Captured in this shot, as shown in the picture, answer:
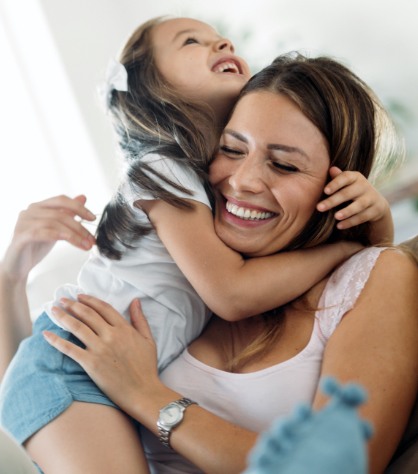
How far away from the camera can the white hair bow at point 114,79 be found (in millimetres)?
1386

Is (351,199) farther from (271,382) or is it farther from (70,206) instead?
(70,206)

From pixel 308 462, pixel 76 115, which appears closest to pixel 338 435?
pixel 308 462

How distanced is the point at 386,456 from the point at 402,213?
1.35 meters

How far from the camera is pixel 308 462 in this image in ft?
1.18

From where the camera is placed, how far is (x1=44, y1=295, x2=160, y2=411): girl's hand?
1.01 meters

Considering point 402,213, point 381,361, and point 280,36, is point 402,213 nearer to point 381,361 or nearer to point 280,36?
point 280,36

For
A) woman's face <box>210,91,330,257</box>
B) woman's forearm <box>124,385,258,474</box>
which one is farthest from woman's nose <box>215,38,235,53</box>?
woman's forearm <box>124,385,258,474</box>

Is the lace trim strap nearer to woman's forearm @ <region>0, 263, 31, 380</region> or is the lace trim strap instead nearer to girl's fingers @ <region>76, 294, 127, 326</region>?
girl's fingers @ <region>76, 294, 127, 326</region>

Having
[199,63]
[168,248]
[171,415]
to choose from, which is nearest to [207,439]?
[171,415]

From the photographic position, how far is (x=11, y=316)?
1.33 metres

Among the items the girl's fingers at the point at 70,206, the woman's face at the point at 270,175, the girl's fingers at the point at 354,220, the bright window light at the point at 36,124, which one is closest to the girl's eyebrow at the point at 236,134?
the woman's face at the point at 270,175

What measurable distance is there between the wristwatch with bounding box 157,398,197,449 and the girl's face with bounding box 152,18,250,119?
63 centimetres

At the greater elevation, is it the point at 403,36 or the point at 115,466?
the point at 403,36

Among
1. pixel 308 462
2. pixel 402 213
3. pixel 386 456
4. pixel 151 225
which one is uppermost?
pixel 308 462
